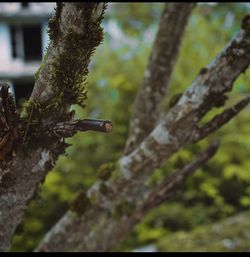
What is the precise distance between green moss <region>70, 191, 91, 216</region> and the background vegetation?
3.14 m

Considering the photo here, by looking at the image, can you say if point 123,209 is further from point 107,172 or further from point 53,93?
point 53,93

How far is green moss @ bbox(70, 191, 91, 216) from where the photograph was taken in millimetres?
3930

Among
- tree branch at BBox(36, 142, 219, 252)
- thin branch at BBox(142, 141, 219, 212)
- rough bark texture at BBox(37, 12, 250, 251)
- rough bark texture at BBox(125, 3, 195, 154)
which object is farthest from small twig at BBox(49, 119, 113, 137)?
rough bark texture at BBox(125, 3, 195, 154)

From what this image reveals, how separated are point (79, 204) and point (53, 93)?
1538 mm

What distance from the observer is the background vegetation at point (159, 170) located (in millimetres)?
7547

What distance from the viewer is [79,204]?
393 centimetres

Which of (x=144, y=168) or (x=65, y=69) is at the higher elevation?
(x=144, y=168)

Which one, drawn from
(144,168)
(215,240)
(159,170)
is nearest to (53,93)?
(144,168)

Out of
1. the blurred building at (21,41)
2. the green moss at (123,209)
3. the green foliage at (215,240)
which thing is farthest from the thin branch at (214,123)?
the blurred building at (21,41)

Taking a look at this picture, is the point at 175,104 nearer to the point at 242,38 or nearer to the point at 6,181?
the point at 242,38

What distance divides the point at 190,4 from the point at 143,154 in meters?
1.57

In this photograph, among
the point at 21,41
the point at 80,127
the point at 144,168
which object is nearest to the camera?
the point at 80,127

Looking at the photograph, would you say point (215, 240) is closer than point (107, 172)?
No

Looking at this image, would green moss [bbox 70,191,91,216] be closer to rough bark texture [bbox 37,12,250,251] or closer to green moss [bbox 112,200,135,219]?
rough bark texture [bbox 37,12,250,251]
